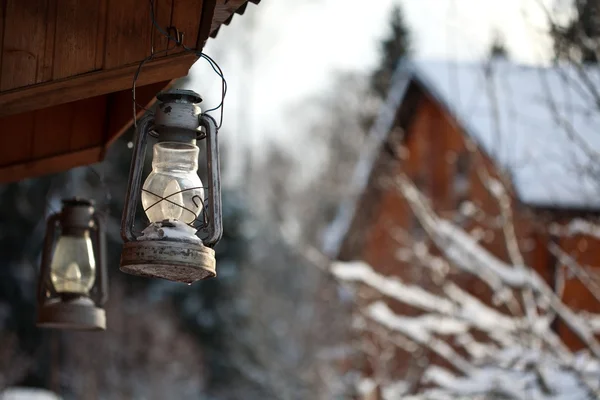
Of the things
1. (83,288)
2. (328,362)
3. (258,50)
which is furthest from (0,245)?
(83,288)

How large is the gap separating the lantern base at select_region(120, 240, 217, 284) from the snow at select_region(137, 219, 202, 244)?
0.01m

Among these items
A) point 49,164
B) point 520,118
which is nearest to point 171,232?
point 49,164

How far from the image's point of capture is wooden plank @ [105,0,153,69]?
331cm

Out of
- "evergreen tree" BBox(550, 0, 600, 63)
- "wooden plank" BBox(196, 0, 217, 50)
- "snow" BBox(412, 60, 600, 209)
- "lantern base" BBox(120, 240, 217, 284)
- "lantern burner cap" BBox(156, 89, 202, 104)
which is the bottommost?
"lantern base" BBox(120, 240, 217, 284)

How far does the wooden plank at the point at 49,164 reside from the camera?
4.54m

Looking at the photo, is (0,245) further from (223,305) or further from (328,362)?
(328,362)

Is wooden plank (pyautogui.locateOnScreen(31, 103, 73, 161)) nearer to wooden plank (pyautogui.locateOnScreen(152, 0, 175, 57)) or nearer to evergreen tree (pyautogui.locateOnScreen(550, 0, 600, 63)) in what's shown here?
wooden plank (pyautogui.locateOnScreen(152, 0, 175, 57))

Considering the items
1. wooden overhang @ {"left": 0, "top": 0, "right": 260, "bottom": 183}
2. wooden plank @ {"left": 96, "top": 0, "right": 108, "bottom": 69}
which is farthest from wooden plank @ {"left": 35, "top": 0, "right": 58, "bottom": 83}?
wooden plank @ {"left": 96, "top": 0, "right": 108, "bottom": 69}

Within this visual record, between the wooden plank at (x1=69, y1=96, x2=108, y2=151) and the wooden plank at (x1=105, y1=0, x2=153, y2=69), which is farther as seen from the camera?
the wooden plank at (x1=69, y1=96, x2=108, y2=151)

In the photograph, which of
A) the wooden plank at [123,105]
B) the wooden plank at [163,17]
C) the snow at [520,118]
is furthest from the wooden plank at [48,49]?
the snow at [520,118]

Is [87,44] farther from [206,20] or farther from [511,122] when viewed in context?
[511,122]

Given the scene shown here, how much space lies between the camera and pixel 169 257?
2.88 metres

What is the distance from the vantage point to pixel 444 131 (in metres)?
20.6

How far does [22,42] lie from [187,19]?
1.66 feet
